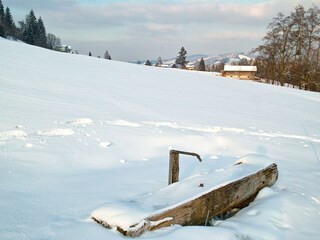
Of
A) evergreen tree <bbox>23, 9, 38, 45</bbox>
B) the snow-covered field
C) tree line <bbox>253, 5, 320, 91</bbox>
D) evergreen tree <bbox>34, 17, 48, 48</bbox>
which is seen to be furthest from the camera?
evergreen tree <bbox>34, 17, 48, 48</bbox>

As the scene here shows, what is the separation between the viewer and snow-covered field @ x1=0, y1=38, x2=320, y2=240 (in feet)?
10.2

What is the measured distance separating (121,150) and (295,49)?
97.2 ft

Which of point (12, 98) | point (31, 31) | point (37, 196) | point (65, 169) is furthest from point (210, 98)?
point (31, 31)

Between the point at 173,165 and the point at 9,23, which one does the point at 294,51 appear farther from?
the point at 9,23

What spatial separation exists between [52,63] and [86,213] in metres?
13.6

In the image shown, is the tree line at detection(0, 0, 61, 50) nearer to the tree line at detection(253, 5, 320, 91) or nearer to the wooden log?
the tree line at detection(253, 5, 320, 91)

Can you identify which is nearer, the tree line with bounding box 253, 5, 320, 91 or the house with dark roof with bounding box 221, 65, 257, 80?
the tree line with bounding box 253, 5, 320, 91

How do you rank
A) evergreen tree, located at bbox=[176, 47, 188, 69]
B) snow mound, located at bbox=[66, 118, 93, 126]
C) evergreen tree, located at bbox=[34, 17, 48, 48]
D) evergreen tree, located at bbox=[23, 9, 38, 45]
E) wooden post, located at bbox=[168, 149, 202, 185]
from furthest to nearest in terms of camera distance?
evergreen tree, located at bbox=[176, 47, 188, 69]
evergreen tree, located at bbox=[34, 17, 48, 48]
evergreen tree, located at bbox=[23, 9, 38, 45]
snow mound, located at bbox=[66, 118, 93, 126]
wooden post, located at bbox=[168, 149, 202, 185]

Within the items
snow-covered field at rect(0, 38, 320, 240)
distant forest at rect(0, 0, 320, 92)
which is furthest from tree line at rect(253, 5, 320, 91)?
snow-covered field at rect(0, 38, 320, 240)

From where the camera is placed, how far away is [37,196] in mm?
3396

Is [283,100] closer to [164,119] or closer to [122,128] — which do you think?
[164,119]

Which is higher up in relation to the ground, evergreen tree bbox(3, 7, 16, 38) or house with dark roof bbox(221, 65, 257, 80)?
evergreen tree bbox(3, 7, 16, 38)

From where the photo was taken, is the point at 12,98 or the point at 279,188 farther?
the point at 12,98

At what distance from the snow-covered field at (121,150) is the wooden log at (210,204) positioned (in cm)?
10
